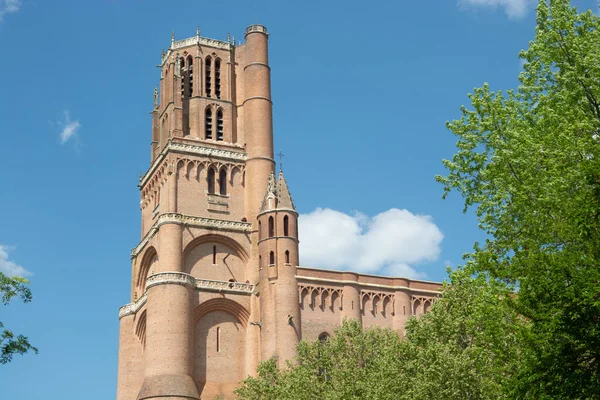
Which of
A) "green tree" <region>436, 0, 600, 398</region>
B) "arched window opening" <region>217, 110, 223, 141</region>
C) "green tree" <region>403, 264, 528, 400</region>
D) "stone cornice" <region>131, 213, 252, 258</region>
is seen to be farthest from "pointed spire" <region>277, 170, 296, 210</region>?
"green tree" <region>436, 0, 600, 398</region>

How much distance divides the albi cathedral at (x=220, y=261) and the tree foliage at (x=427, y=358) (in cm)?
726

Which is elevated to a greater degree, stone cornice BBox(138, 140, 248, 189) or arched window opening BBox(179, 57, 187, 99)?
arched window opening BBox(179, 57, 187, 99)

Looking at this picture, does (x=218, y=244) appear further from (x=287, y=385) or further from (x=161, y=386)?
(x=287, y=385)

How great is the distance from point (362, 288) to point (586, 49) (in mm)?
35709

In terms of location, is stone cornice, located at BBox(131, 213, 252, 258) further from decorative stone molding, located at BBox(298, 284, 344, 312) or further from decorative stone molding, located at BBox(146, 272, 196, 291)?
decorative stone molding, located at BBox(298, 284, 344, 312)

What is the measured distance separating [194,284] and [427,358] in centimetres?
2693

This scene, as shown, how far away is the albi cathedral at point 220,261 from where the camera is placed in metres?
60.1

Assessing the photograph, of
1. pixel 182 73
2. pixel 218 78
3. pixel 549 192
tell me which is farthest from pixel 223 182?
pixel 549 192

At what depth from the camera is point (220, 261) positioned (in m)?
64.4

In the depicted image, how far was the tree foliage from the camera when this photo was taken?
2781cm

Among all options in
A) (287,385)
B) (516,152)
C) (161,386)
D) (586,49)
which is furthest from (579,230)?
(161,386)

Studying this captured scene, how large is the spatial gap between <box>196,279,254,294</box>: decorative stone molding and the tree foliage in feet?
32.2

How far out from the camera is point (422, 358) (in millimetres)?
37438

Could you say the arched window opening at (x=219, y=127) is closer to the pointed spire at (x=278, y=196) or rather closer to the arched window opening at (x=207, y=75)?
the arched window opening at (x=207, y=75)
